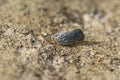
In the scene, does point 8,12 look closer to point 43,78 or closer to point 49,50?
point 49,50

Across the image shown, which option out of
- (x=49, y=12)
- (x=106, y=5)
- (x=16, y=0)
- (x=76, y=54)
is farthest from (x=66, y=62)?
(x=106, y=5)

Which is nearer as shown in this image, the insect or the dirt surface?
the dirt surface

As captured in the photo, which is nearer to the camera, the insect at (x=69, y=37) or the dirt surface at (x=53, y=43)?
the dirt surface at (x=53, y=43)
